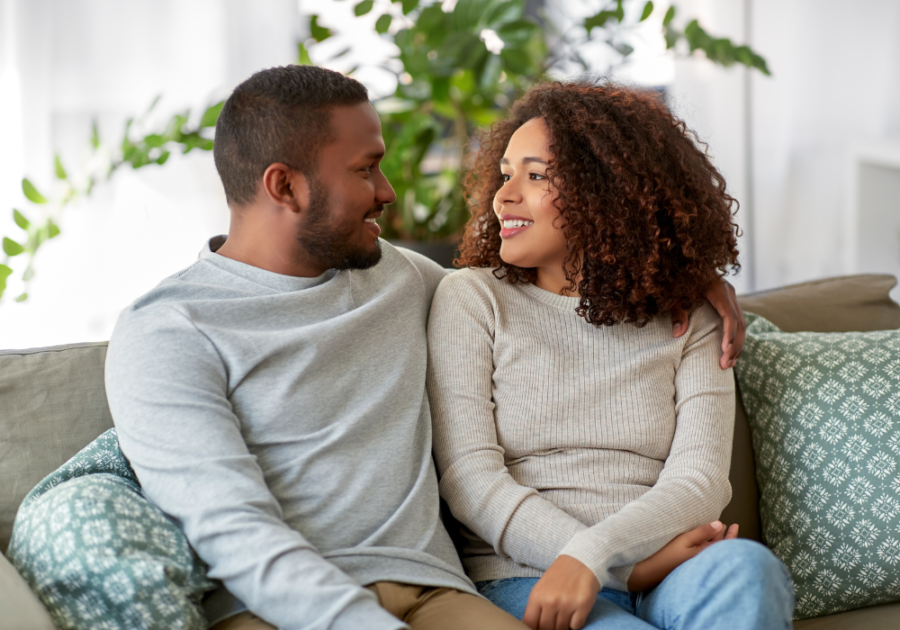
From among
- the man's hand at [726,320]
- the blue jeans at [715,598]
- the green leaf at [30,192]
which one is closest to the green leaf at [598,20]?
the man's hand at [726,320]

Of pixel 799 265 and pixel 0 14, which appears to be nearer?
pixel 0 14

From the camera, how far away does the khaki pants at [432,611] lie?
1040mm

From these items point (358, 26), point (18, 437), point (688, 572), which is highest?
point (358, 26)

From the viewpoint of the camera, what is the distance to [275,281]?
1193 mm

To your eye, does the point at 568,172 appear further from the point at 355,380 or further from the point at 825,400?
the point at 825,400

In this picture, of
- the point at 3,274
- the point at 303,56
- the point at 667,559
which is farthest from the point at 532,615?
the point at 303,56

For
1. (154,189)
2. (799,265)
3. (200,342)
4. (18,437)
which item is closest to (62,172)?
(154,189)

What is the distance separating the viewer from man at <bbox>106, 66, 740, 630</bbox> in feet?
3.22

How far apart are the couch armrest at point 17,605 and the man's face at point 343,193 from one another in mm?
567

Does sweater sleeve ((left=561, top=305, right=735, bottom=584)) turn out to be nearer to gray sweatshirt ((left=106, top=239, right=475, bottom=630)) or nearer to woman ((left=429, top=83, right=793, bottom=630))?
woman ((left=429, top=83, right=793, bottom=630))

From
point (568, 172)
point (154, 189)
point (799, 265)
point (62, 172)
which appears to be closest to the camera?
point (568, 172)

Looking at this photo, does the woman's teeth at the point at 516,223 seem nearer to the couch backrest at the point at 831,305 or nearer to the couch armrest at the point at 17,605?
the couch backrest at the point at 831,305

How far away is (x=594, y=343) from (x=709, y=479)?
0.27 meters

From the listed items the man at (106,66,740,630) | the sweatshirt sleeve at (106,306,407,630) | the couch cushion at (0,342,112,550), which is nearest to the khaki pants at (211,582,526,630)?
the man at (106,66,740,630)
